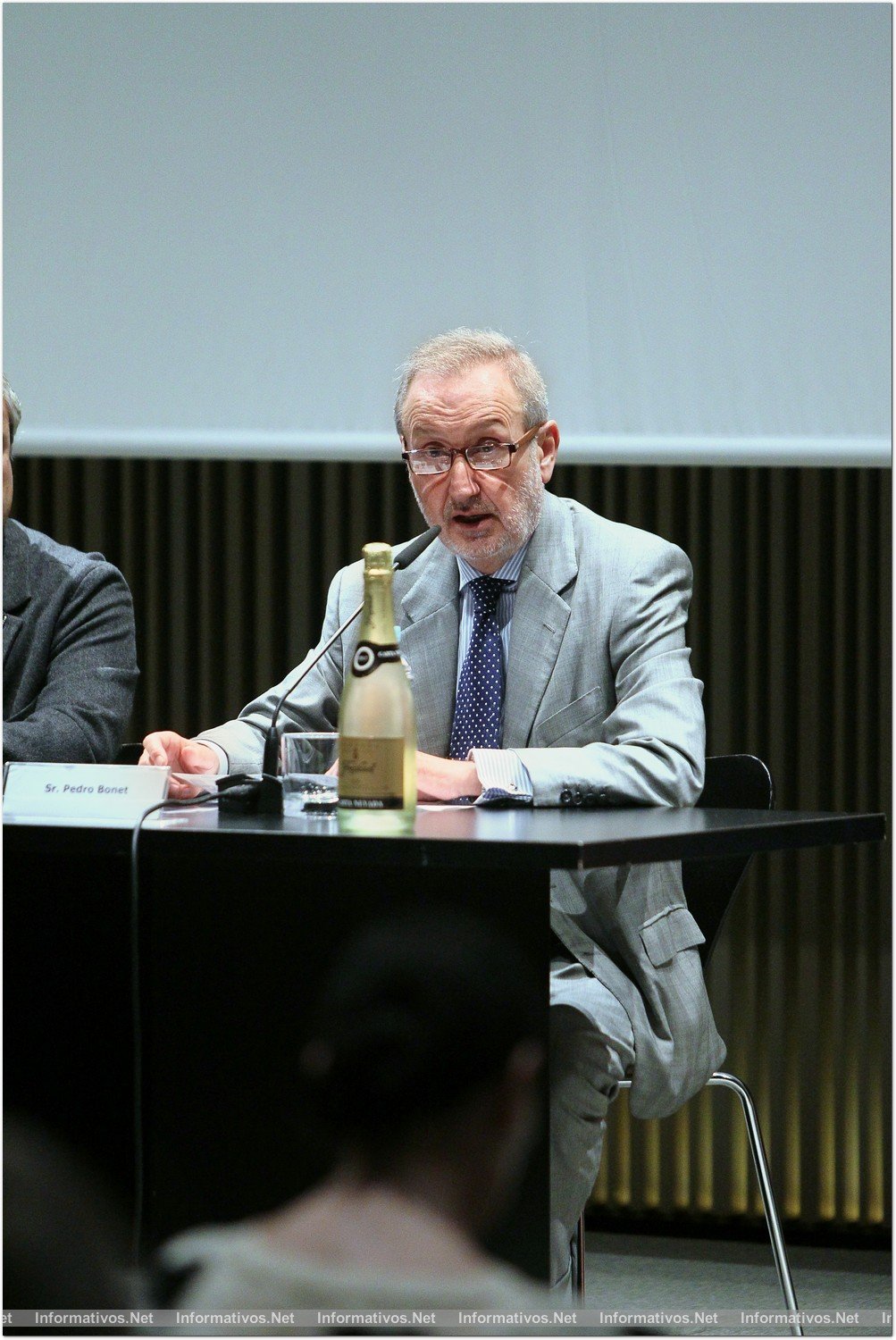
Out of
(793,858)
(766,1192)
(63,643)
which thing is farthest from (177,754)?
(793,858)

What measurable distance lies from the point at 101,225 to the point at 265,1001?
8.29 ft

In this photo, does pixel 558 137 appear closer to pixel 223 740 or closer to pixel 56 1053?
pixel 223 740

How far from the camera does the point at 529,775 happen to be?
1.70 metres

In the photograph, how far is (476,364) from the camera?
7.20 ft

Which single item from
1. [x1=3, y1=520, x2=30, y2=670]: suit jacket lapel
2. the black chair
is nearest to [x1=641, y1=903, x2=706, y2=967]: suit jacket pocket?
the black chair

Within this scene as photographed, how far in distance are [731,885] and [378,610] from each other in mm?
793

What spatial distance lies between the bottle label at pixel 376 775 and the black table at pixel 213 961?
0.18ft

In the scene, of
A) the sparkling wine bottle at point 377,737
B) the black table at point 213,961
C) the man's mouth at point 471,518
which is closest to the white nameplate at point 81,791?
the black table at point 213,961

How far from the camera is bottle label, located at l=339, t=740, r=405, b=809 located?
150cm

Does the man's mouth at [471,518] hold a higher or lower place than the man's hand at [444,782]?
higher

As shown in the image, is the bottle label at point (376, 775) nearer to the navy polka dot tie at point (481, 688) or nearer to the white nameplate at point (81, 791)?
the white nameplate at point (81, 791)

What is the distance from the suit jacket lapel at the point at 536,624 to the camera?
210cm

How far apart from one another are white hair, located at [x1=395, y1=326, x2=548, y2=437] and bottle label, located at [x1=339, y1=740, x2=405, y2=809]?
0.84 meters

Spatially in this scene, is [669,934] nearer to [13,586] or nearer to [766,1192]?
[766,1192]
